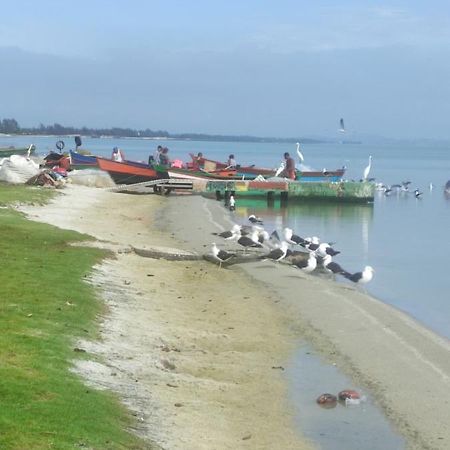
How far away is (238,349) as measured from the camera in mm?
12273

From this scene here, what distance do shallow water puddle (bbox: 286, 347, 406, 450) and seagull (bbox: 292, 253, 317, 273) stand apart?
860 cm

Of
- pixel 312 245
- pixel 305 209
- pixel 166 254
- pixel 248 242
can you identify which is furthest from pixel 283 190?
pixel 166 254

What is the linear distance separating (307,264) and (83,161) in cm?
3169

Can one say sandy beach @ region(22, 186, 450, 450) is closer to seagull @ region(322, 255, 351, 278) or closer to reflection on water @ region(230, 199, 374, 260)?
seagull @ region(322, 255, 351, 278)

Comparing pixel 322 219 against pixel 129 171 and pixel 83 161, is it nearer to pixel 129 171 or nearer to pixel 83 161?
pixel 129 171

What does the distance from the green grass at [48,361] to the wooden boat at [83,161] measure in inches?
1304

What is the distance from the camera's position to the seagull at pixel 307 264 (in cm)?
2025

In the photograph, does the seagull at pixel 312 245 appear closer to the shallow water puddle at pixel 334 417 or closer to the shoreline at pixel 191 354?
the shoreline at pixel 191 354

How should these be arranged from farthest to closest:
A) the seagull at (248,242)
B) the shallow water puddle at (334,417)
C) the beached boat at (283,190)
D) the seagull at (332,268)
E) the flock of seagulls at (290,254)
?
the beached boat at (283,190) < the seagull at (248,242) < the seagull at (332,268) < the flock of seagulls at (290,254) < the shallow water puddle at (334,417)

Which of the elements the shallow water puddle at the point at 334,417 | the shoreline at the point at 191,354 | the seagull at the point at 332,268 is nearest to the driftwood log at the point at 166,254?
the shoreline at the point at 191,354

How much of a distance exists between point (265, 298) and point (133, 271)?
8.74ft

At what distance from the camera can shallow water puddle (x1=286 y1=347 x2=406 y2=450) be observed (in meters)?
8.81

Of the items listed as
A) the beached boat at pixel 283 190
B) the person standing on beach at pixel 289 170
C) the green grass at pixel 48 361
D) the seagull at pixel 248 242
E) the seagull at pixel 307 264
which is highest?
the green grass at pixel 48 361

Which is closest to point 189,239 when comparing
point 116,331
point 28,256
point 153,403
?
point 28,256
